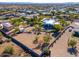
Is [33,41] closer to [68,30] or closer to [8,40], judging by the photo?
[8,40]

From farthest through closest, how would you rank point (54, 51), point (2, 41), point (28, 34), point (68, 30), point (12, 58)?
1. point (68, 30)
2. point (28, 34)
3. point (2, 41)
4. point (54, 51)
5. point (12, 58)

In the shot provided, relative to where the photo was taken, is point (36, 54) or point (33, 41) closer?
point (36, 54)

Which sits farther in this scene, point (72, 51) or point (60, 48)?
point (60, 48)

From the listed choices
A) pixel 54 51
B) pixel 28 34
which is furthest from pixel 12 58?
pixel 28 34

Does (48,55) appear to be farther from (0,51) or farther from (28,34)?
(28,34)

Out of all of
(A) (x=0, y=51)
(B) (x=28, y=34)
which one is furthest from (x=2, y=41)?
(B) (x=28, y=34)

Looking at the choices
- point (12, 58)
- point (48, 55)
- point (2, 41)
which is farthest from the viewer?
point (2, 41)

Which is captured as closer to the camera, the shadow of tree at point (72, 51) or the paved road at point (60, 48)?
the paved road at point (60, 48)

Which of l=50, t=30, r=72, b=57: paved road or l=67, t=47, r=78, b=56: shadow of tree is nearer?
l=50, t=30, r=72, b=57: paved road

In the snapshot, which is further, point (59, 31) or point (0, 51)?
point (59, 31)
